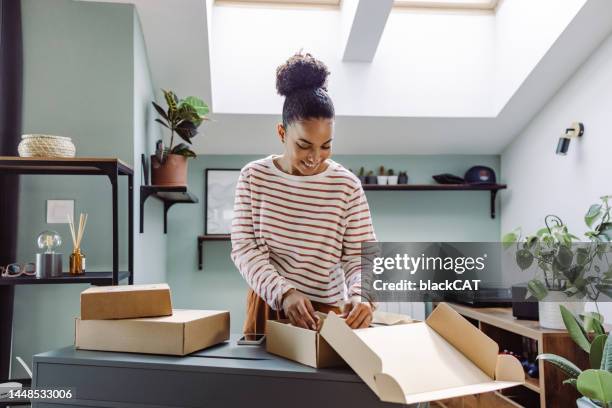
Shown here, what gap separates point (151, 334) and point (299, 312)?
0.98ft

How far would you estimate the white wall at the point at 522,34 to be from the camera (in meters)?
2.64

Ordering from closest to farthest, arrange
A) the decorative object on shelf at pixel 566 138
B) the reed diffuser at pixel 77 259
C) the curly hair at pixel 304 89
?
the curly hair at pixel 304 89 → the reed diffuser at pixel 77 259 → the decorative object on shelf at pixel 566 138

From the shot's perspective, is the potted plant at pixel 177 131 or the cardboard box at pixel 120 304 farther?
the potted plant at pixel 177 131

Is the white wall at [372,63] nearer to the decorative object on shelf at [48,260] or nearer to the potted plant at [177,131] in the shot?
the potted plant at [177,131]

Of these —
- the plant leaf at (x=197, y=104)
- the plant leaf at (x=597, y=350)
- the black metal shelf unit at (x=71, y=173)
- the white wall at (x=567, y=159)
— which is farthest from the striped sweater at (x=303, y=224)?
the white wall at (x=567, y=159)

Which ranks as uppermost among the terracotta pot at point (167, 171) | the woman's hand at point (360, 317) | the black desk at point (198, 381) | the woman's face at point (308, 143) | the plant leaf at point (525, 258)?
the terracotta pot at point (167, 171)

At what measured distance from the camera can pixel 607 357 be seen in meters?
1.66

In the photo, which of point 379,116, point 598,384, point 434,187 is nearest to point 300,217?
point 598,384

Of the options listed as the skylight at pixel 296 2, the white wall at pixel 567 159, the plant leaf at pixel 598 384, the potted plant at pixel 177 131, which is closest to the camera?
the plant leaf at pixel 598 384

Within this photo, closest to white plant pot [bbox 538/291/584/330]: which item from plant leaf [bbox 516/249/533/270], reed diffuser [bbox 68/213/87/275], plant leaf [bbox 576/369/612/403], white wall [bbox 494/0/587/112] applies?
plant leaf [bbox 516/249/533/270]

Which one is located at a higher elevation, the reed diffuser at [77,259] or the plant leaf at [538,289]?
the reed diffuser at [77,259]

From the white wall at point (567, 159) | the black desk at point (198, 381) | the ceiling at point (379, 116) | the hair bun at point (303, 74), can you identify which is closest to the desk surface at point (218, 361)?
the black desk at point (198, 381)

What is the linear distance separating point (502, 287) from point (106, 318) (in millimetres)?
2594

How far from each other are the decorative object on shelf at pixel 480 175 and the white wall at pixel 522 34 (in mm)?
497
